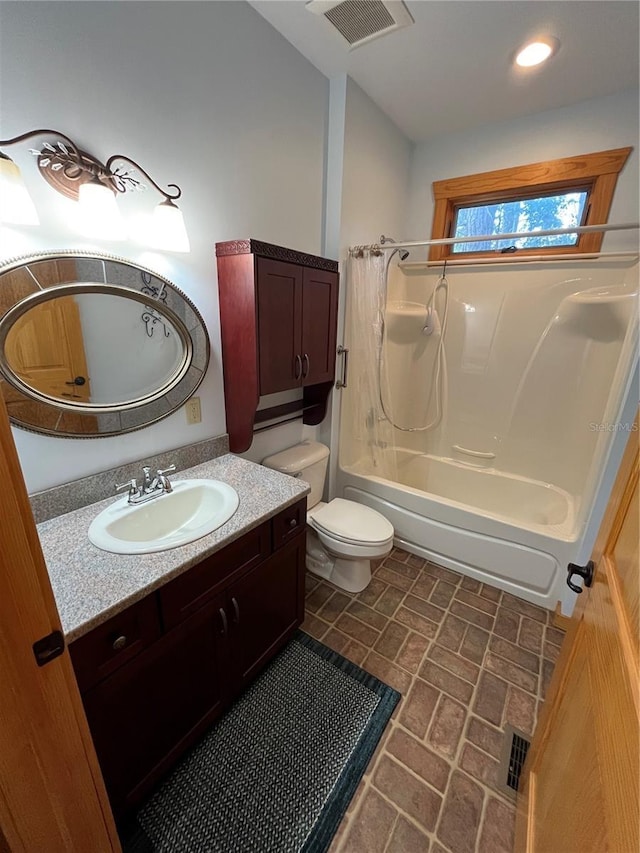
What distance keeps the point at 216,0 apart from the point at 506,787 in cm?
304

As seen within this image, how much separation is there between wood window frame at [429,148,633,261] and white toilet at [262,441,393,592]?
192 cm

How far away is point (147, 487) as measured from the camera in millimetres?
1313

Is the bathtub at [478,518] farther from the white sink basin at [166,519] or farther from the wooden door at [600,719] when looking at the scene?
the white sink basin at [166,519]

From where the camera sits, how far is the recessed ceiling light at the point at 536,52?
5.13 ft

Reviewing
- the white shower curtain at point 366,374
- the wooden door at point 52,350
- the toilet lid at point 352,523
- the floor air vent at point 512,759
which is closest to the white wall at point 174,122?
the wooden door at point 52,350

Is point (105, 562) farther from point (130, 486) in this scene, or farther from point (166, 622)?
point (130, 486)

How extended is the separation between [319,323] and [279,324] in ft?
1.05

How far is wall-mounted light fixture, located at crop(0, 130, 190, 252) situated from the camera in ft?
3.00

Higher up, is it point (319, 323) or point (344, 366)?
point (319, 323)

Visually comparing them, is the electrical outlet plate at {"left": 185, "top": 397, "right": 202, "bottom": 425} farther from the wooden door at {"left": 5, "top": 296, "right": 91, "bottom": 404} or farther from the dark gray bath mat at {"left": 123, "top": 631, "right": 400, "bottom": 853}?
the dark gray bath mat at {"left": 123, "top": 631, "right": 400, "bottom": 853}

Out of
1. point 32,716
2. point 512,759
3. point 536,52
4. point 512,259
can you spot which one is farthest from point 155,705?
point 536,52

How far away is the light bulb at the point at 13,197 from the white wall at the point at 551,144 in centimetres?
251

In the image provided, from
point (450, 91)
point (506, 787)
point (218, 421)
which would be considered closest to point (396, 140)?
point (450, 91)

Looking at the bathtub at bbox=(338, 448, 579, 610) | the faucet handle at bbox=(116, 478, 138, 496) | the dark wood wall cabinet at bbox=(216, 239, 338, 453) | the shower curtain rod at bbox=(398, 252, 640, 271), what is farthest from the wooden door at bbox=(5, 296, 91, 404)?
→ the shower curtain rod at bbox=(398, 252, 640, 271)
